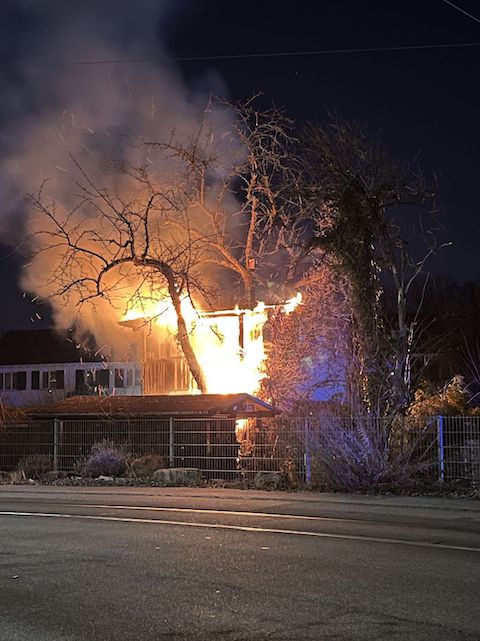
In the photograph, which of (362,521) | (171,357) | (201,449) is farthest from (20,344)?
(362,521)

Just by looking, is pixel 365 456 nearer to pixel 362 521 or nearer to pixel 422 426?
pixel 422 426

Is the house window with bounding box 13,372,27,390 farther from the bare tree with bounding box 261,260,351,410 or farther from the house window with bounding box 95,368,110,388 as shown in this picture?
the bare tree with bounding box 261,260,351,410

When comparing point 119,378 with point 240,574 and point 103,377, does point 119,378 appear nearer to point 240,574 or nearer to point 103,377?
point 103,377

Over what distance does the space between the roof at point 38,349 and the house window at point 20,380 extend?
2.38 ft

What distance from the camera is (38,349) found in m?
54.0

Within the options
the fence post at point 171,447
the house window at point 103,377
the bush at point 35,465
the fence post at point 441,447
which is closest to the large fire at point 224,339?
the fence post at point 171,447

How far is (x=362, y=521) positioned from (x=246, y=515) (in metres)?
1.85

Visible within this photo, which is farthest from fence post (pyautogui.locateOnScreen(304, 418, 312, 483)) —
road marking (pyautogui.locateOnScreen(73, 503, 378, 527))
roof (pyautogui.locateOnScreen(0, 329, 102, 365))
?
roof (pyautogui.locateOnScreen(0, 329, 102, 365))

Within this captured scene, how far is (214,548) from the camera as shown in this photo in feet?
30.1

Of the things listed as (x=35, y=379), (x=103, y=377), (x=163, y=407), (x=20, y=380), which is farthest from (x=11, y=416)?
(x=20, y=380)

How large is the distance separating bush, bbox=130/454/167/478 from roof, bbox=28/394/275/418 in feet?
7.12

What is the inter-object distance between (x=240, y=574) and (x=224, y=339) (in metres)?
21.1

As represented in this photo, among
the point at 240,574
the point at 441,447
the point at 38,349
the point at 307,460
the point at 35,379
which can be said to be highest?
the point at 38,349

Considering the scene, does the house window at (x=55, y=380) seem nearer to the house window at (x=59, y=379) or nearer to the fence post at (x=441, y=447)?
the house window at (x=59, y=379)
